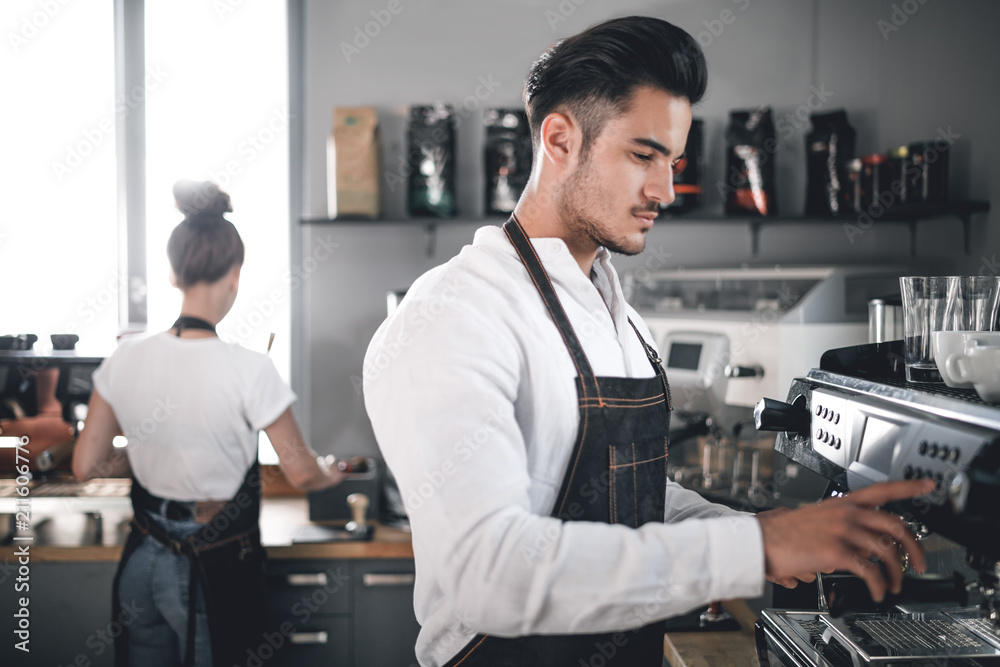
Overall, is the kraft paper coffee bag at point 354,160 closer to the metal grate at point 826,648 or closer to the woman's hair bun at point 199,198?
the woman's hair bun at point 199,198

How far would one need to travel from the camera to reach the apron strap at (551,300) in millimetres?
922

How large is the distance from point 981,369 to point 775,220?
1877 mm

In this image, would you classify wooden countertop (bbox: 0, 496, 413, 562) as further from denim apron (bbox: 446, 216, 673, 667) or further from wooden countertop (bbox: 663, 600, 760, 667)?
denim apron (bbox: 446, 216, 673, 667)

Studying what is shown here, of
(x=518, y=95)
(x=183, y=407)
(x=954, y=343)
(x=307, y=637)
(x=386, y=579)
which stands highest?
(x=518, y=95)

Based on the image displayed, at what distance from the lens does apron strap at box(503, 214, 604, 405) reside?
922mm

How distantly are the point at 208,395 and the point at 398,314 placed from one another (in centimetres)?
107

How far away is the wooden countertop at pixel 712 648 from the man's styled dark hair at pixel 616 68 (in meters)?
1.00

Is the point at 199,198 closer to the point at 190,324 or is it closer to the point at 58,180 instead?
the point at 190,324

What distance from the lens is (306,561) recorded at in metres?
2.11

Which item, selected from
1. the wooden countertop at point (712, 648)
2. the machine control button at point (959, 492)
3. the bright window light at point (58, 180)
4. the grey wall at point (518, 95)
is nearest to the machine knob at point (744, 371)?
the wooden countertop at point (712, 648)

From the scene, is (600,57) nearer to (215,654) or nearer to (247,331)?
(215,654)

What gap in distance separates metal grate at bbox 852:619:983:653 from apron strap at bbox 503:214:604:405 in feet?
1.56

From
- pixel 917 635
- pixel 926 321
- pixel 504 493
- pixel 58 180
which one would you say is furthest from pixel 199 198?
pixel 917 635

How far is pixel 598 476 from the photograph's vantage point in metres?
0.92
